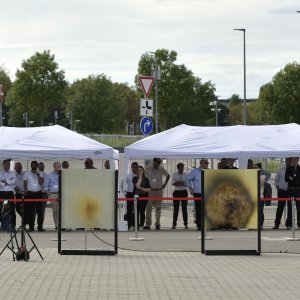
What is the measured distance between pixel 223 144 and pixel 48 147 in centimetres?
458

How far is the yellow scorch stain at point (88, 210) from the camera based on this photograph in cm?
1639

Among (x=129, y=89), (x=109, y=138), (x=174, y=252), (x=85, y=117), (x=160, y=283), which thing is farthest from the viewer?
(x=129, y=89)

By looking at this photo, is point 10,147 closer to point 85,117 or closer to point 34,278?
point 34,278

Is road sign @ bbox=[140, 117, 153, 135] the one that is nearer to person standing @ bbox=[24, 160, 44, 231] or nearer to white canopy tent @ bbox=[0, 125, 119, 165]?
white canopy tent @ bbox=[0, 125, 119, 165]

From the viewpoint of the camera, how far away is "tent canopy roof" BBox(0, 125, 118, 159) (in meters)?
23.5

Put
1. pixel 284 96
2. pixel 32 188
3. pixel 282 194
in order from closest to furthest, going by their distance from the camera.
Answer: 1. pixel 32 188
2. pixel 282 194
3. pixel 284 96

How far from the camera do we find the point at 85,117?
292ft

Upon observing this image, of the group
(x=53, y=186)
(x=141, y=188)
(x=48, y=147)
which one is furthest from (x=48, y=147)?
(x=141, y=188)

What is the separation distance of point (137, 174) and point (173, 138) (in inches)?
59.0

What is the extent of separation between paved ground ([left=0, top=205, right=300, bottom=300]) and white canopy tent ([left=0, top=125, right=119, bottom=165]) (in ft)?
12.7

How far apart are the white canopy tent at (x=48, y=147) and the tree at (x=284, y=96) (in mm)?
54299

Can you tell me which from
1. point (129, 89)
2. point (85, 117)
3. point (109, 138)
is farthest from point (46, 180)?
point (129, 89)

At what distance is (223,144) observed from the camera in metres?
24.6

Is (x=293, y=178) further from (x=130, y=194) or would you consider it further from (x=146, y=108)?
(x=146, y=108)
